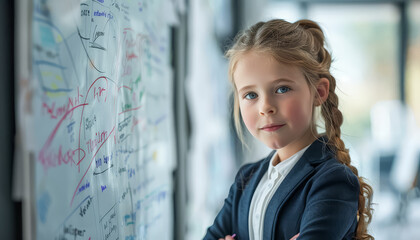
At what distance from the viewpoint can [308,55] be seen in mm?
899

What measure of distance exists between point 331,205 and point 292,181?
0.12m

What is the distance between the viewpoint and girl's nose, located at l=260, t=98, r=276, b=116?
2.85 ft

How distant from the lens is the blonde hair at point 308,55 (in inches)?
34.9

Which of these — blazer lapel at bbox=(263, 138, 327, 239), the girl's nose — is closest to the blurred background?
blazer lapel at bbox=(263, 138, 327, 239)

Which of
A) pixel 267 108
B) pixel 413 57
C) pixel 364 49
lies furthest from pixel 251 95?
pixel 413 57

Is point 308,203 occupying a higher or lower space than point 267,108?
lower

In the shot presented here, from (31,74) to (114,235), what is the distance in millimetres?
487

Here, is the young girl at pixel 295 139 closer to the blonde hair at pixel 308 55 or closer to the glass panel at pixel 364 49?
the blonde hair at pixel 308 55

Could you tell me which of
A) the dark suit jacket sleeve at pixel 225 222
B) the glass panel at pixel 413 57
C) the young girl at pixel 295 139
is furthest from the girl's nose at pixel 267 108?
the glass panel at pixel 413 57

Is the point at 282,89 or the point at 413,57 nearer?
the point at 282,89

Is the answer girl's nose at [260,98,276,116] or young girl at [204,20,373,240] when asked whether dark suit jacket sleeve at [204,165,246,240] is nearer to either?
young girl at [204,20,373,240]

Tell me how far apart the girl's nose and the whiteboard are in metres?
0.34

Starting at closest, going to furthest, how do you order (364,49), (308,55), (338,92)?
(308,55) < (338,92) < (364,49)

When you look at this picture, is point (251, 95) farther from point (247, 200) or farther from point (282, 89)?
point (247, 200)
